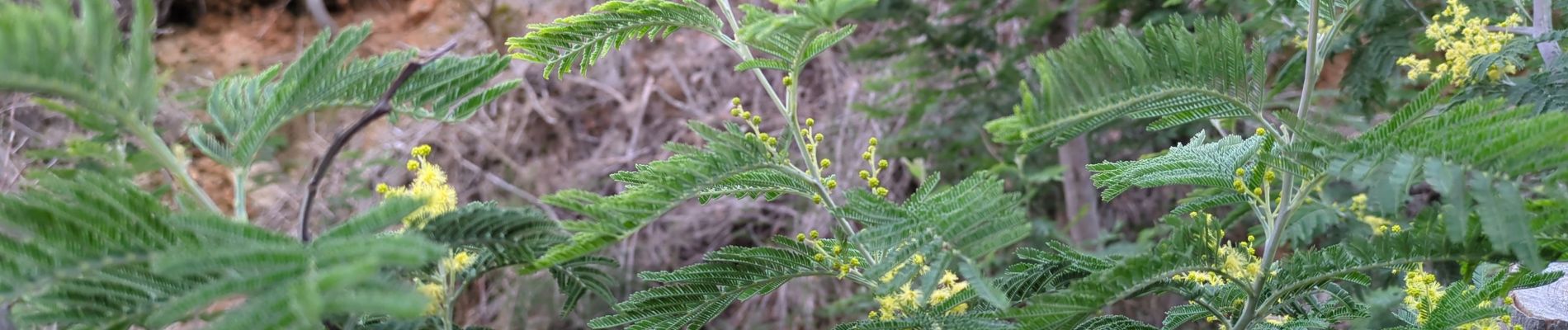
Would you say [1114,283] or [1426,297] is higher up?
[1114,283]

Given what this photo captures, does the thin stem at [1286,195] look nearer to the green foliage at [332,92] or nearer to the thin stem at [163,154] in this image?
the green foliage at [332,92]

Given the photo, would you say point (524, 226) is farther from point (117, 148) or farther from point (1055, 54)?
point (1055, 54)

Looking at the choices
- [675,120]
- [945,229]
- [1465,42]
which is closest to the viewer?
[945,229]

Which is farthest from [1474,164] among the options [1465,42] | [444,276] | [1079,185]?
[1079,185]

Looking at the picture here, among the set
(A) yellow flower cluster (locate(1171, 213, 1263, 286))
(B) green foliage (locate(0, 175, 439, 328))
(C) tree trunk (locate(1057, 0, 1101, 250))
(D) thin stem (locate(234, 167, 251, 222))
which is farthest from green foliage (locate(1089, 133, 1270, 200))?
(C) tree trunk (locate(1057, 0, 1101, 250))

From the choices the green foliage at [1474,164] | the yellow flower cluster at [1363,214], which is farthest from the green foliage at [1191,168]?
the yellow flower cluster at [1363,214]

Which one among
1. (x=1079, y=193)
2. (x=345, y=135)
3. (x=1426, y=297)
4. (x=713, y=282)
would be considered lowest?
(x=1079, y=193)

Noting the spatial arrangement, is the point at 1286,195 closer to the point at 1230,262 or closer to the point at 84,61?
the point at 1230,262

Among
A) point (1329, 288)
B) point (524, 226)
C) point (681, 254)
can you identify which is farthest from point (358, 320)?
point (681, 254)
